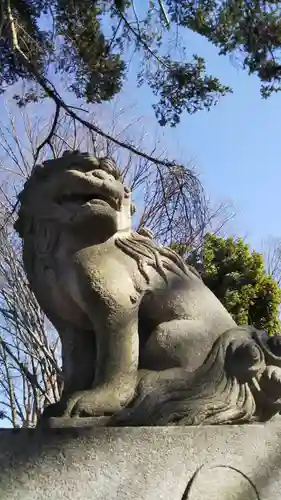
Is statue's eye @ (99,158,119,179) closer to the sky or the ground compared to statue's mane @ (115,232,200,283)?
closer to the sky

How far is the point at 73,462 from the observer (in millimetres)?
1396

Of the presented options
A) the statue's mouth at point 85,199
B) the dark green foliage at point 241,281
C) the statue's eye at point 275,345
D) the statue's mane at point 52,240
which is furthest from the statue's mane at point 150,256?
the dark green foliage at point 241,281

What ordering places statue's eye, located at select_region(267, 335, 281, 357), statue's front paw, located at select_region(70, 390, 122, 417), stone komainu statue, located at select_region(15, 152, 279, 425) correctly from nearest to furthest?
statue's front paw, located at select_region(70, 390, 122, 417) < stone komainu statue, located at select_region(15, 152, 279, 425) < statue's eye, located at select_region(267, 335, 281, 357)

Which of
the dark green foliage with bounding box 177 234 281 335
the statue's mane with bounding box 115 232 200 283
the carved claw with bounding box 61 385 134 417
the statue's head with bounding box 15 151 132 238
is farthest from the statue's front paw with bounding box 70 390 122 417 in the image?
the dark green foliage with bounding box 177 234 281 335

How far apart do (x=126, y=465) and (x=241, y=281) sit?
680cm

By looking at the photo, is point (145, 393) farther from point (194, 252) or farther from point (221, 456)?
point (194, 252)

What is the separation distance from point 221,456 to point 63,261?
0.74 metres

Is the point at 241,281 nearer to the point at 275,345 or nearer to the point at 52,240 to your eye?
the point at 275,345


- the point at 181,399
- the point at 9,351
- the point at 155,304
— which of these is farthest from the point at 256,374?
the point at 9,351

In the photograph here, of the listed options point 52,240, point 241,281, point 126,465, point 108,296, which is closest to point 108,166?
point 52,240

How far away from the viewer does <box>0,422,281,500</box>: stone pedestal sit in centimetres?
138

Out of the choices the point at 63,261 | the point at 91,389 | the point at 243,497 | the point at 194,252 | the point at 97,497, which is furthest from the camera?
the point at 194,252

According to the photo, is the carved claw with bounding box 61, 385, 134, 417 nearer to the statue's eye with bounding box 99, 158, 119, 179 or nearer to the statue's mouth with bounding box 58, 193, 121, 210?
the statue's mouth with bounding box 58, 193, 121, 210

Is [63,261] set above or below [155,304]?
above
